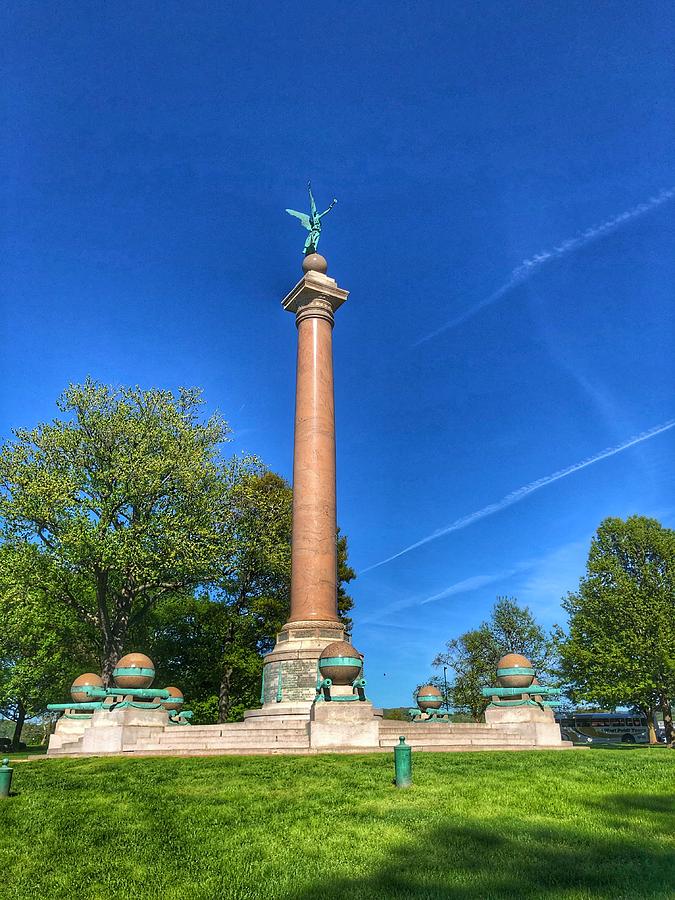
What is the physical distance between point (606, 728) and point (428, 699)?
43.9 meters

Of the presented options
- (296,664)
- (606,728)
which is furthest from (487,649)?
(296,664)

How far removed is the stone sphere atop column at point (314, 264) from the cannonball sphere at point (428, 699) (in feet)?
58.9

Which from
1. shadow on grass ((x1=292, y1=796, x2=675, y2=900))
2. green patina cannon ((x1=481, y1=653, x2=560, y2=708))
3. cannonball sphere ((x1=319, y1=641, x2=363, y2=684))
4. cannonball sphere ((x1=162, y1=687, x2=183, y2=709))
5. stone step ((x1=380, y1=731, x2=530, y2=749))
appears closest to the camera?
shadow on grass ((x1=292, y1=796, x2=675, y2=900))

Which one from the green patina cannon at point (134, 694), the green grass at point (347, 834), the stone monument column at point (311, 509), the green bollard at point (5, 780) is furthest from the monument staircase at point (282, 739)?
the green bollard at point (5, 780)

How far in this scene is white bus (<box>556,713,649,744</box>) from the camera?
5603 centimetres

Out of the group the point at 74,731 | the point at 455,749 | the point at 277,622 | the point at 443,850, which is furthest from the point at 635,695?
the point at 443,850

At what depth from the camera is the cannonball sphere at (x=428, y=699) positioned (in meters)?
22.3

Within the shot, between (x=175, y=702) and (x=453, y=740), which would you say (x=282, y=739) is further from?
(x=175, y=702)

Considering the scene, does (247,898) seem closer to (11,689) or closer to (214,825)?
(214,825)

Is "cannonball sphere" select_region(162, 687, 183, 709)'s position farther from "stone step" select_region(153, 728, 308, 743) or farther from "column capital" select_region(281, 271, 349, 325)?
"column capital" select_region(281, 271, 349, 325)

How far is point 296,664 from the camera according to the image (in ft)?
70.2

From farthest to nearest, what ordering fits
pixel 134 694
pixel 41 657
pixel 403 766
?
pixel 41 657, pixel 134 694, pixel 403 766

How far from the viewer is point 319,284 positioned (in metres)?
28.0

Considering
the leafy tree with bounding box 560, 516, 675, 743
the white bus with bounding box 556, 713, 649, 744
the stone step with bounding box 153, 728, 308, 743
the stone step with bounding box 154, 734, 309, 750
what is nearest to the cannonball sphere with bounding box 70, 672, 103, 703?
the stone step with bounding box 153, 728, 308, 743
